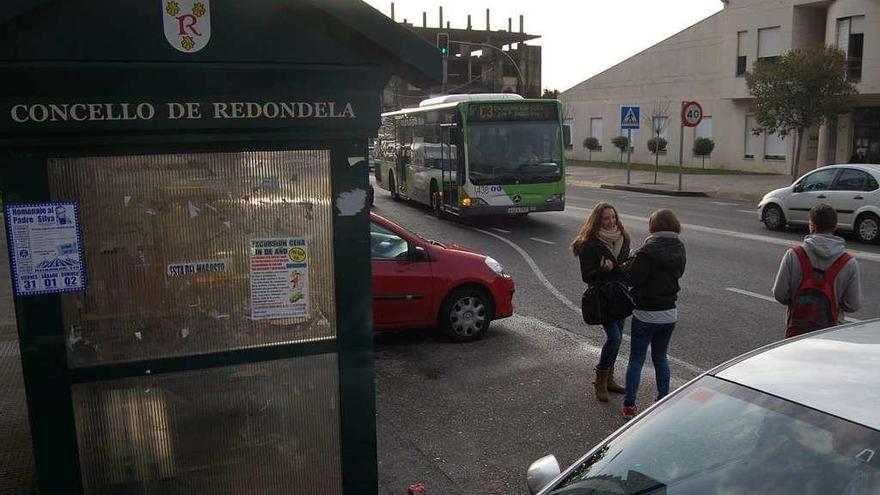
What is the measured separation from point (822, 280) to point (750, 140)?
111ft

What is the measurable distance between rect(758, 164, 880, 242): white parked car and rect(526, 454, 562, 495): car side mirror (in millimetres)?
13934

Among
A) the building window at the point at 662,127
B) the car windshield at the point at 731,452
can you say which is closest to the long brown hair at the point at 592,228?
the car windshield at the point at 731,452

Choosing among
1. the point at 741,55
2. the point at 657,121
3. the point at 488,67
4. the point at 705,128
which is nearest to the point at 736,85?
the point at 741,55

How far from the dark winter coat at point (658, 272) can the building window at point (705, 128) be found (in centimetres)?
3531

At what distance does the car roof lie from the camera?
2.51m

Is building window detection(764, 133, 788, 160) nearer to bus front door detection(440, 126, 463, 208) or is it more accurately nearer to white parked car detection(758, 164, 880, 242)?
white parked car detection(758, 164, 880, 242)

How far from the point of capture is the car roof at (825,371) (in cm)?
251

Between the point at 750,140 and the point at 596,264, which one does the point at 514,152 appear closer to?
the point at 596,264

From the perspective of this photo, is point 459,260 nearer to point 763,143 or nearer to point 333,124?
point 333,124

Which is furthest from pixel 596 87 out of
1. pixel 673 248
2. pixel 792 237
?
pixel 673 248

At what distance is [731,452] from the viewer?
264 cm

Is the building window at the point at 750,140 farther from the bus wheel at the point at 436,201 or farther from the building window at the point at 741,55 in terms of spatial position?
the bus wheel at the point at 436,201

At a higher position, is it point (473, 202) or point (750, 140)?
point (750, 140)

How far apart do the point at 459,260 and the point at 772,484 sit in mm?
5993
